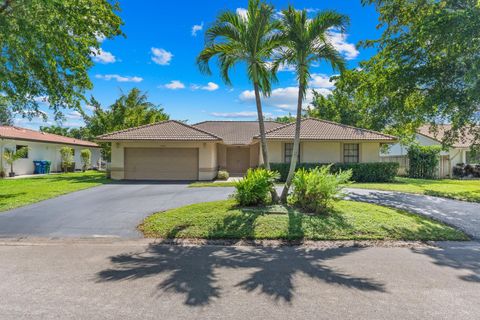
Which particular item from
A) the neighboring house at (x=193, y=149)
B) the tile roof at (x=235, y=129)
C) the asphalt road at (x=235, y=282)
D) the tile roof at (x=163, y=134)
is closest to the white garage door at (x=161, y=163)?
the neighboring house at (x=193, y=149)

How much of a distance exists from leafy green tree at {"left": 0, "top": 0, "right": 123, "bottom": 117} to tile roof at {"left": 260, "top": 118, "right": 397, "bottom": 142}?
1127cm

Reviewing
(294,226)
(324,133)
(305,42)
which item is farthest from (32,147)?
(294,226)

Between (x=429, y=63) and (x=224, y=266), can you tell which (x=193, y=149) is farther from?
(x=224, y=266)

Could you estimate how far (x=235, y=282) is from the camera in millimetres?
4461

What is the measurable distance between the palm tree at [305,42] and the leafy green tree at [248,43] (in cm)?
39

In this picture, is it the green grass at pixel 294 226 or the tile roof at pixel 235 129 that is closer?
the green grass at pixel 294 226

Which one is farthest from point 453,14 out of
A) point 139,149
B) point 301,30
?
point 139,149

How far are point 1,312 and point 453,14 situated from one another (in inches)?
494

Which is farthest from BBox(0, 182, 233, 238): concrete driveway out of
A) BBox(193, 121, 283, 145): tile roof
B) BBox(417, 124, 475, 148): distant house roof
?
BBox(193, 121, 283, 145): tile roof

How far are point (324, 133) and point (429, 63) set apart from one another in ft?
28.4

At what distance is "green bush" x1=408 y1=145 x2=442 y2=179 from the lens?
73.6 feet

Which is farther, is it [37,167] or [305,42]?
[37,167]

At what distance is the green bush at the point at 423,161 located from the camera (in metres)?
22.4

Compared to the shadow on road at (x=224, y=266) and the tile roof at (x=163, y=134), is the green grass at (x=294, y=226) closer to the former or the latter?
the shadow on road at (x=224, y=266)
